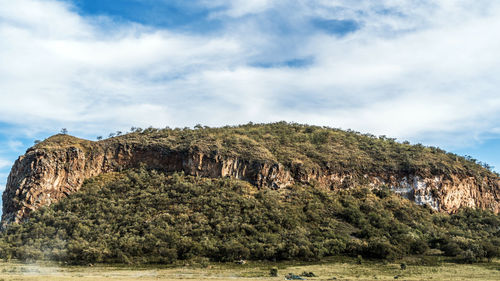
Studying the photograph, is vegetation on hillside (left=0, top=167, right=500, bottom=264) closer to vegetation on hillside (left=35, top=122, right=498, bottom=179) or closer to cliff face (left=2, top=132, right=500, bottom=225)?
cliff face (left=2, top=132, right=500, bottom=225)

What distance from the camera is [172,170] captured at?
79562 millimetres

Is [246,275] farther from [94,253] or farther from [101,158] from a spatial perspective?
[101,158]

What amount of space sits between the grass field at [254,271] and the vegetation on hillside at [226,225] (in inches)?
137

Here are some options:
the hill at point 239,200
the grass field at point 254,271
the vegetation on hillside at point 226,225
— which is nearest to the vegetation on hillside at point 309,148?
the hill at point 239,200

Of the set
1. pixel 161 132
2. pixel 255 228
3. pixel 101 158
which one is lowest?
pixel 255 228

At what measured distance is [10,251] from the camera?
59.2 m

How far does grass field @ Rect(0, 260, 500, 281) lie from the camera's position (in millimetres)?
45469

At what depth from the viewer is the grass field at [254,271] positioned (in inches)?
1790

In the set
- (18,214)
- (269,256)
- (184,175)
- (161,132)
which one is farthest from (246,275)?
(161,132)

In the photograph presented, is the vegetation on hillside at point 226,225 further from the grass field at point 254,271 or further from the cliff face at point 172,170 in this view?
the grass field at point 254,271

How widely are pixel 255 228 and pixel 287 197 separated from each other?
11.4 meters

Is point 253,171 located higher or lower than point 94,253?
higher

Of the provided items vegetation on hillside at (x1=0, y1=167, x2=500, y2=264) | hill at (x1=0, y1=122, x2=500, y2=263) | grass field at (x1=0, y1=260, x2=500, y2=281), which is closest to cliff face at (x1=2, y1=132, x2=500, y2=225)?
hill at (x1=0, y1=122, x2=500, y2=263)

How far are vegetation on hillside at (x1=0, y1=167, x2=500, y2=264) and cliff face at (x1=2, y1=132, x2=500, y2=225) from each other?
6.75 feet
